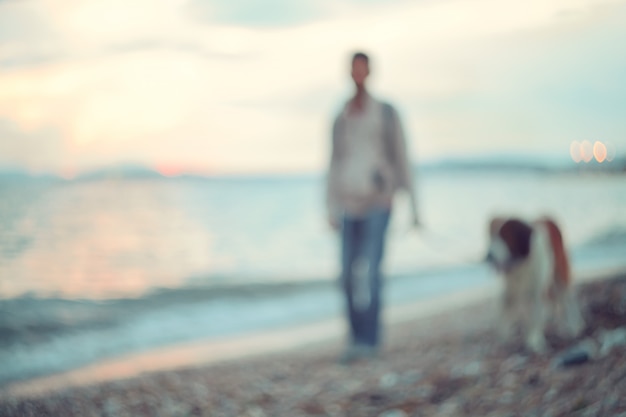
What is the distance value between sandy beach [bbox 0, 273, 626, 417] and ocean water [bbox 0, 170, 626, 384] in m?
0.43

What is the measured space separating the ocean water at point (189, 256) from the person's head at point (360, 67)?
482mm

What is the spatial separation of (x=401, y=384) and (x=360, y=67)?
1.24 m

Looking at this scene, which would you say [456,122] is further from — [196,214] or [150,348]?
[196,214]

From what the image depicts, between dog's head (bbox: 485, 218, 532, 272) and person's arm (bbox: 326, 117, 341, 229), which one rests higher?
person's arm (bbox: 326, 117, 341, 229)

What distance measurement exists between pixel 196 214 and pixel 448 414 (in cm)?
376

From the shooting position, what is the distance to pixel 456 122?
9.69 ft

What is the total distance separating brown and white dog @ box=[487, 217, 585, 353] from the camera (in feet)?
10.7

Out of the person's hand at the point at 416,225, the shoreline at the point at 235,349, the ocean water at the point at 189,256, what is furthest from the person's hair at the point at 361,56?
the shoreline at the point at 235,349

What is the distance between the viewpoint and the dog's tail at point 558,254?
129 inches

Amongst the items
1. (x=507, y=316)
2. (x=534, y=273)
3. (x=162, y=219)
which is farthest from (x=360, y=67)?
(x=162, y=219)

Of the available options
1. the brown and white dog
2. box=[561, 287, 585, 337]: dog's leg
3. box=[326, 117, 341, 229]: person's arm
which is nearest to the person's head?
box=[326, 117, 341, 229]: person's arm

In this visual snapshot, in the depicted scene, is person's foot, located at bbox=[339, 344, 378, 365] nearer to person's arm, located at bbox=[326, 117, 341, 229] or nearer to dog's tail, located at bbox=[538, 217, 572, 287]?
person's arm, located at bbox=[326, 117, 341, 229]

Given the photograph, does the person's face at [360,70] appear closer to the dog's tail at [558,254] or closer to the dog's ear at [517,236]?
the dog's ear at [517,236]

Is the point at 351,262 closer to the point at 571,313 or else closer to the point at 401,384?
the point at 401,384
